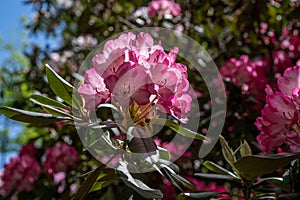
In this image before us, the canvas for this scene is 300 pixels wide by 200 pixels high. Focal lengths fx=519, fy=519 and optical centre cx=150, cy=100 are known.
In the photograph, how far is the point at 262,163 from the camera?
83 cm

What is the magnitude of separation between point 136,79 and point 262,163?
→ 0.24 meters

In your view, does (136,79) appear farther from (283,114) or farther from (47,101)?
(283,114)

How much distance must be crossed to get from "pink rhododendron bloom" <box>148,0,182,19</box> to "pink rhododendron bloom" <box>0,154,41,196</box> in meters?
0.72

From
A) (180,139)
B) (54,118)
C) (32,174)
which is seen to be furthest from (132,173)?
(32,174)

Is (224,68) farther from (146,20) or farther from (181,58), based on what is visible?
(146,20)

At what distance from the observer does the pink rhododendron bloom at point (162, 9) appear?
198cm

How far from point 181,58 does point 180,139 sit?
0.32m

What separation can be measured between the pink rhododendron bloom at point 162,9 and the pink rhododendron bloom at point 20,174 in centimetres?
72

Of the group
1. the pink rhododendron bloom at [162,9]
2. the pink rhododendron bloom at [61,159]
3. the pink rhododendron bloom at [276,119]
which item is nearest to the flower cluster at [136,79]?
the pink rhododendron bloom at [276,119]

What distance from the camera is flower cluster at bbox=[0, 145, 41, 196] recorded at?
1.93 m

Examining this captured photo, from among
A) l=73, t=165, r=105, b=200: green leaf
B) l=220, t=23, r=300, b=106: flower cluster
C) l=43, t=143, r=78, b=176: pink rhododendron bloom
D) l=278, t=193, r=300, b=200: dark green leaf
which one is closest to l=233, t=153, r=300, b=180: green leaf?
l=278, t=193, r=300, b=200: dark green leaf

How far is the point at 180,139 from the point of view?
145 centimetres

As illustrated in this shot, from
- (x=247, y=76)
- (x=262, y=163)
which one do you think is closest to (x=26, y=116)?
(x=262, y=163)

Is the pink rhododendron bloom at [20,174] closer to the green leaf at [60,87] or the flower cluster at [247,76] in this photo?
the flower cluster at [247,76]
